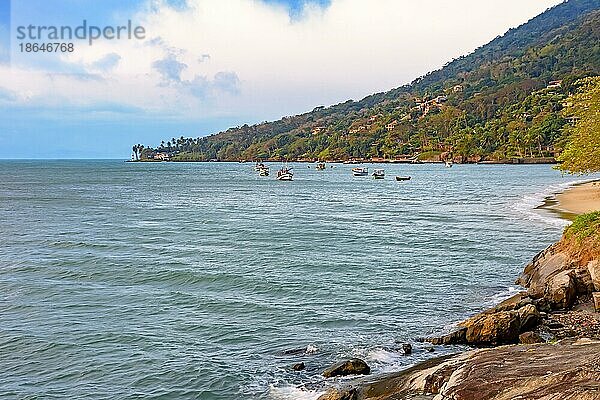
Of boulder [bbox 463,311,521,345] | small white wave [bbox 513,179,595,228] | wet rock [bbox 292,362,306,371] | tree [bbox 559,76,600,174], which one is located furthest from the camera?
small white wave [bbox 513,179,595,228]

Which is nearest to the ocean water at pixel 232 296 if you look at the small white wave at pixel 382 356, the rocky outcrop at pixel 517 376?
A: the small white wave at pixel 382 356

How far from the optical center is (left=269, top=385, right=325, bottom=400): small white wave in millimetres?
15117

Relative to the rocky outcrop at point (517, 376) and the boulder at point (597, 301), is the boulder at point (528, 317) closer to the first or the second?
the boulder at point (597, 301)

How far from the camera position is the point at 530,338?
17.2 metres

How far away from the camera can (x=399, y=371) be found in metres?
16.2

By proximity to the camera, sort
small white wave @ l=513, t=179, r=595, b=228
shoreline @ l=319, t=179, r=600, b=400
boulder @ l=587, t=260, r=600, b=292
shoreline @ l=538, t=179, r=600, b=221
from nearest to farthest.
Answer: shoreline @ l=319, t=179, r=600, b=400 → boulder @ l=587, t=260, r=600, b=292 → small white wave @ l=513, t=179, r=595, b=228 → shoreline @ l=538, t=179, r=600, b=221

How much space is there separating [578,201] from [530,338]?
5085cm

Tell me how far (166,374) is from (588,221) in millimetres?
20221

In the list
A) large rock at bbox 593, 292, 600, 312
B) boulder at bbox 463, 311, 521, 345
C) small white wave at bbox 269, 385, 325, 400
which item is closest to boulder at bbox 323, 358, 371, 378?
small white wave at bbox 269, 385, 325, 400

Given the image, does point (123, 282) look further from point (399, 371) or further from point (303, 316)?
point (399, 371)

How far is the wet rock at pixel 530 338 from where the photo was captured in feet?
55.7

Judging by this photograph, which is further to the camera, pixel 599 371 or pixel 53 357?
pixel 53 357

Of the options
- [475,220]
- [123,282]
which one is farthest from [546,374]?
[475,220]

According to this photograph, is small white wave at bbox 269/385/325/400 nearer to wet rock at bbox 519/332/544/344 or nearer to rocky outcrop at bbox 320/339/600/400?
rocky outcrop at bbox 320/339/600/400
